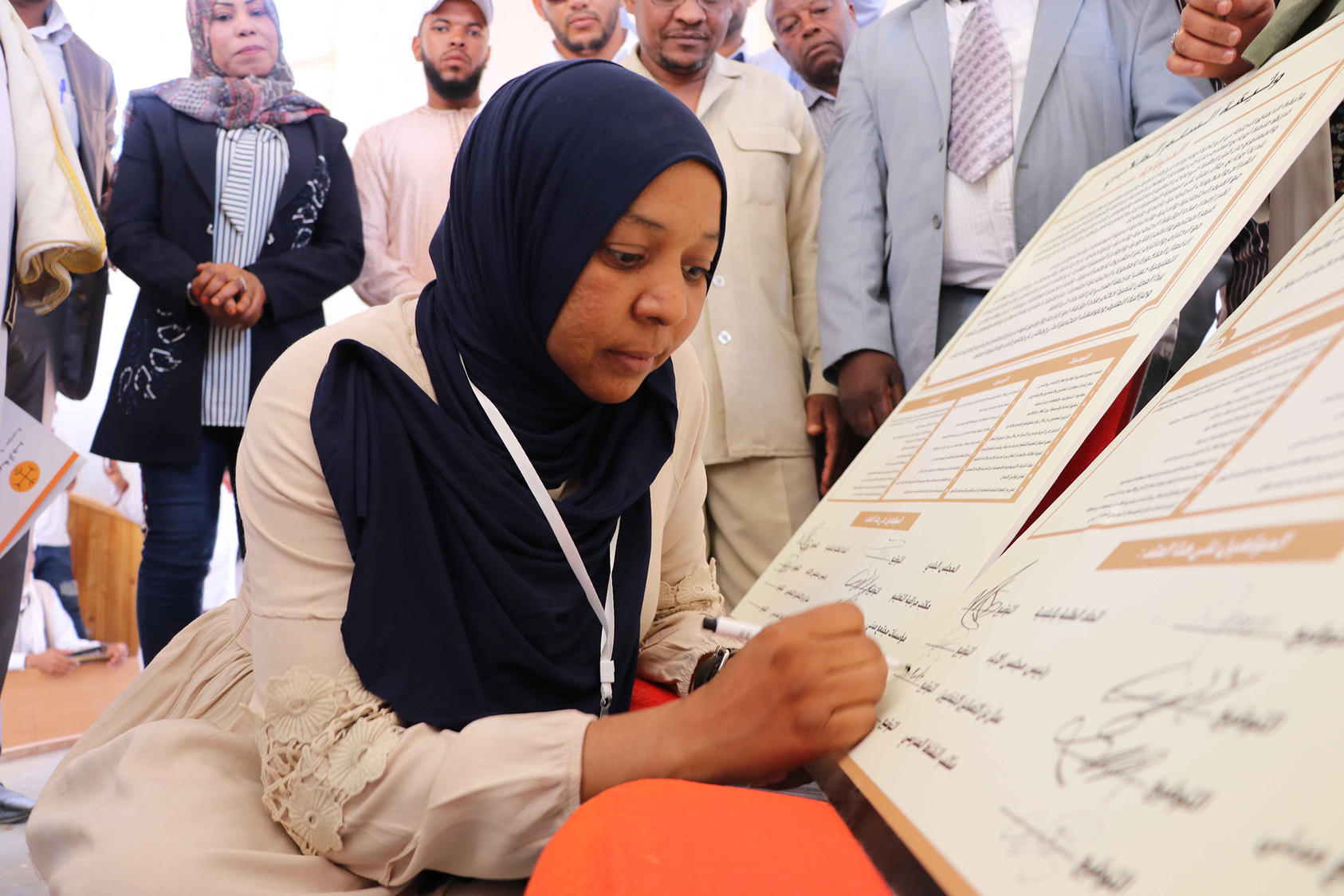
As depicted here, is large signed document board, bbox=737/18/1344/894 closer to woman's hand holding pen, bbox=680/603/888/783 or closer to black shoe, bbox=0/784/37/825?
woman's hand holding pen, bbox=680/603/888/783

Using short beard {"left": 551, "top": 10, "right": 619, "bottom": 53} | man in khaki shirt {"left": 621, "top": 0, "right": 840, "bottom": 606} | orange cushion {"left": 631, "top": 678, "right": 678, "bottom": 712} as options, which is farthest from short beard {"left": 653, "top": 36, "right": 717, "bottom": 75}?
orange cushion {"left": 631, "top": 678, "right": 678, "bottom": 712}

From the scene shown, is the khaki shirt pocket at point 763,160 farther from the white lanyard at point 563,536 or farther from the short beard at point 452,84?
the white lanyard at point 563,536

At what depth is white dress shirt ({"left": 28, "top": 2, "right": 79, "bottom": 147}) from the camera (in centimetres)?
251

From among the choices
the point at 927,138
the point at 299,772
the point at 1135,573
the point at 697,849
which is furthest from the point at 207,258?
the point at 1135,573

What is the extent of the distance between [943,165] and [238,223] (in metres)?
1.65

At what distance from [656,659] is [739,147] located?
148 cm

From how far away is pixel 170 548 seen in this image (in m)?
2.39

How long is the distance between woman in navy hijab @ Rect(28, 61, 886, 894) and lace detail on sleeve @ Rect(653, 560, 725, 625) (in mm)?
135

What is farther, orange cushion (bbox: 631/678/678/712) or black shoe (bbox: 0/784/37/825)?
black shoe (bbox: 0/784/37/825)

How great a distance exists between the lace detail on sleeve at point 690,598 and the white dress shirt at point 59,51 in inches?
81.1

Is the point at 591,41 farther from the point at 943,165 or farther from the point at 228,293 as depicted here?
the point at 943,165

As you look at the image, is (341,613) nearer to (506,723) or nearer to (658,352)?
(506,723)

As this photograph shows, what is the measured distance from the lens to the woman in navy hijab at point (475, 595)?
2.73ft
